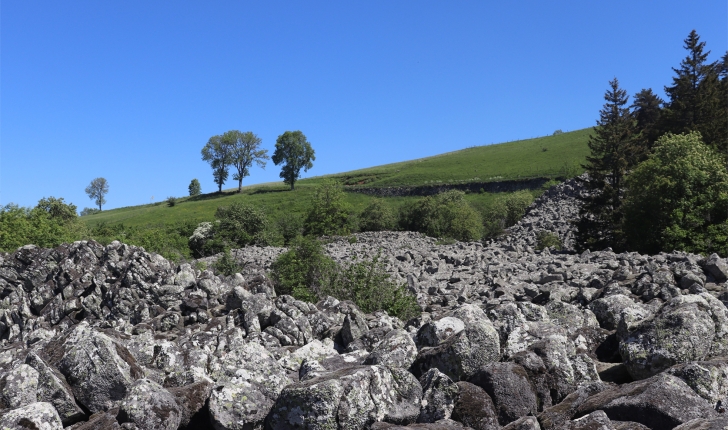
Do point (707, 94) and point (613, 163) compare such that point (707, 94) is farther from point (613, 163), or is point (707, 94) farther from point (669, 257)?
point (669, 257)

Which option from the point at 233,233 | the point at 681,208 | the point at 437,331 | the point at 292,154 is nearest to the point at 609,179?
the point at 681,208

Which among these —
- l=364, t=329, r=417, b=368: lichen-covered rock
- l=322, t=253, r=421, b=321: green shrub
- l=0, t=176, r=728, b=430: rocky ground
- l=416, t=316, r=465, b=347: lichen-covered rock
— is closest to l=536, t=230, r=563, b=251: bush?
l=322, t=253, r=421, b=321: green shrub

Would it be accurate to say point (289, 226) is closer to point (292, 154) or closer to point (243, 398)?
point (243, 398)

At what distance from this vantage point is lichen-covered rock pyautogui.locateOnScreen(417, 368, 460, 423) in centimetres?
751

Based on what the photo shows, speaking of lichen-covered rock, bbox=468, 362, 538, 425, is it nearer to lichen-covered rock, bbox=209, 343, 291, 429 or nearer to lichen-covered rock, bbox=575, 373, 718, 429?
lichen-covered rock, bbox=575, 373, 718, 429

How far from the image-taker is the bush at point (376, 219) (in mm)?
70250

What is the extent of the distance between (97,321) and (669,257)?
2251cm

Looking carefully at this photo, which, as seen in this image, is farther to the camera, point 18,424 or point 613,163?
point 613,163

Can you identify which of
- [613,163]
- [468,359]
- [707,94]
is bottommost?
[468,359]

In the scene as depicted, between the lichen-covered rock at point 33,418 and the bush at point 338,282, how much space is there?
12299 mm

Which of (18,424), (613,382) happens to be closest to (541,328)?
(613,382)

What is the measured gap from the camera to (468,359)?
8.72 meters

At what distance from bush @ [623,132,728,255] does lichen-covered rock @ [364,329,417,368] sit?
30213 millimetres

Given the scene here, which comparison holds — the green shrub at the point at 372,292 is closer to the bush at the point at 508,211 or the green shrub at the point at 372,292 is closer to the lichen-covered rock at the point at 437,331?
the lichen-covered rock at the point at 437,331
